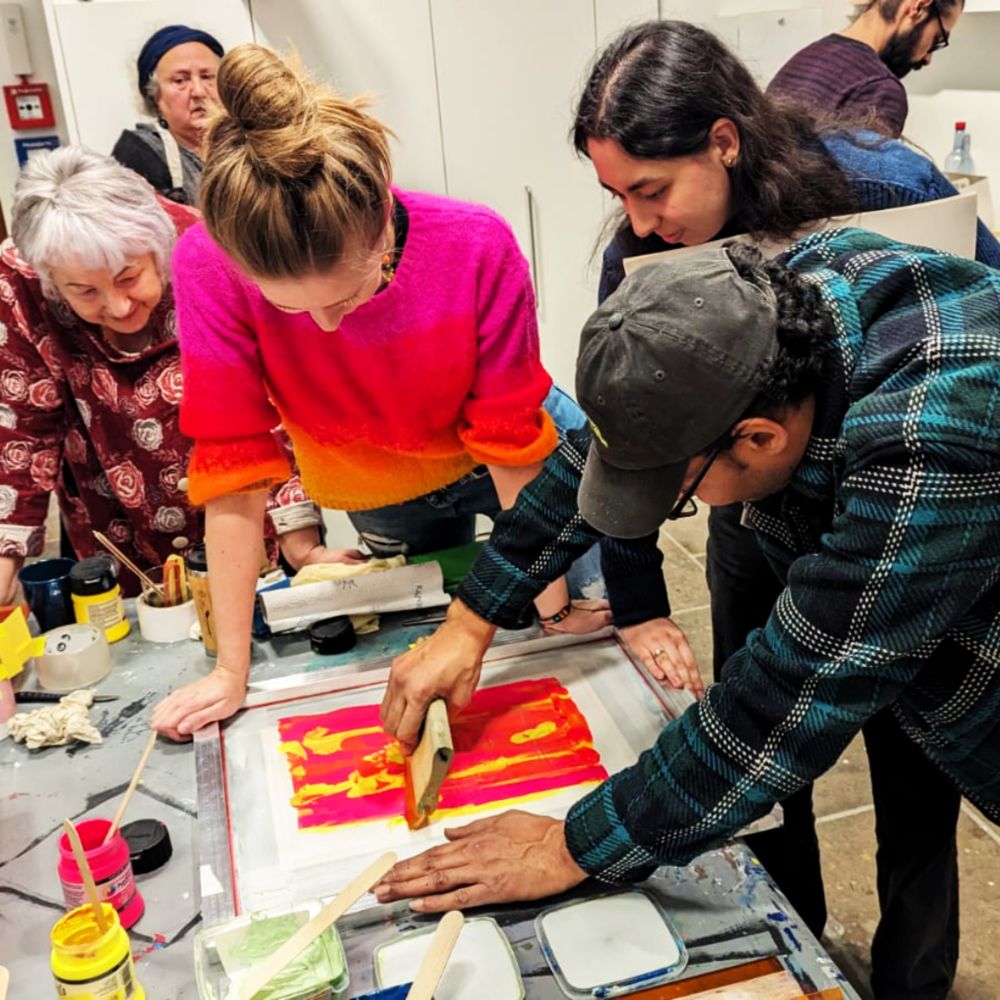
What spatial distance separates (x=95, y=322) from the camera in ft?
5.66

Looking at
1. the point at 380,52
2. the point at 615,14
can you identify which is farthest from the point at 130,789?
the point at 615,14

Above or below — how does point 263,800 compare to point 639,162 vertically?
below

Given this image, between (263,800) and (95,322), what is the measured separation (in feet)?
3.05

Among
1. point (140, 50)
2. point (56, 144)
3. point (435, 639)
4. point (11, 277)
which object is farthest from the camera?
point (56, 144)

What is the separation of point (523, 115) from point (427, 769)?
2782mm

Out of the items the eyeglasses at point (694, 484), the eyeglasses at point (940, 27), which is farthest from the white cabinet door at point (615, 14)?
the eyeglasses at point (694, 484)

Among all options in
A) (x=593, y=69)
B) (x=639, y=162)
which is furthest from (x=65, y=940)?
(x=593, y=69)

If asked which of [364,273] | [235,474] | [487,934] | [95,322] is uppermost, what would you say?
[364,273]

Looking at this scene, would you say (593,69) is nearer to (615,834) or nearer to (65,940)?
(615,834)

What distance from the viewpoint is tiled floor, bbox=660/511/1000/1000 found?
194cm

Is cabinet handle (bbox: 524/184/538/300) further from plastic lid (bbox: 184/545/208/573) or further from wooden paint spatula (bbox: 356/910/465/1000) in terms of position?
wooden paint spatula (bbox: 356/910/465/1000)

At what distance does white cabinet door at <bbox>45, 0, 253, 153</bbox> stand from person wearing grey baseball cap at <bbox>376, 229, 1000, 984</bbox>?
2468mm

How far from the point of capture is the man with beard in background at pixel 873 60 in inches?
84.2

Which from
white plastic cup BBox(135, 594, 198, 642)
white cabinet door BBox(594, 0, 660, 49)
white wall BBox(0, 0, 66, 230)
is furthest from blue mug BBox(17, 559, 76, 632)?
Answer: white wall BBox(0, 0, 66, 230)
